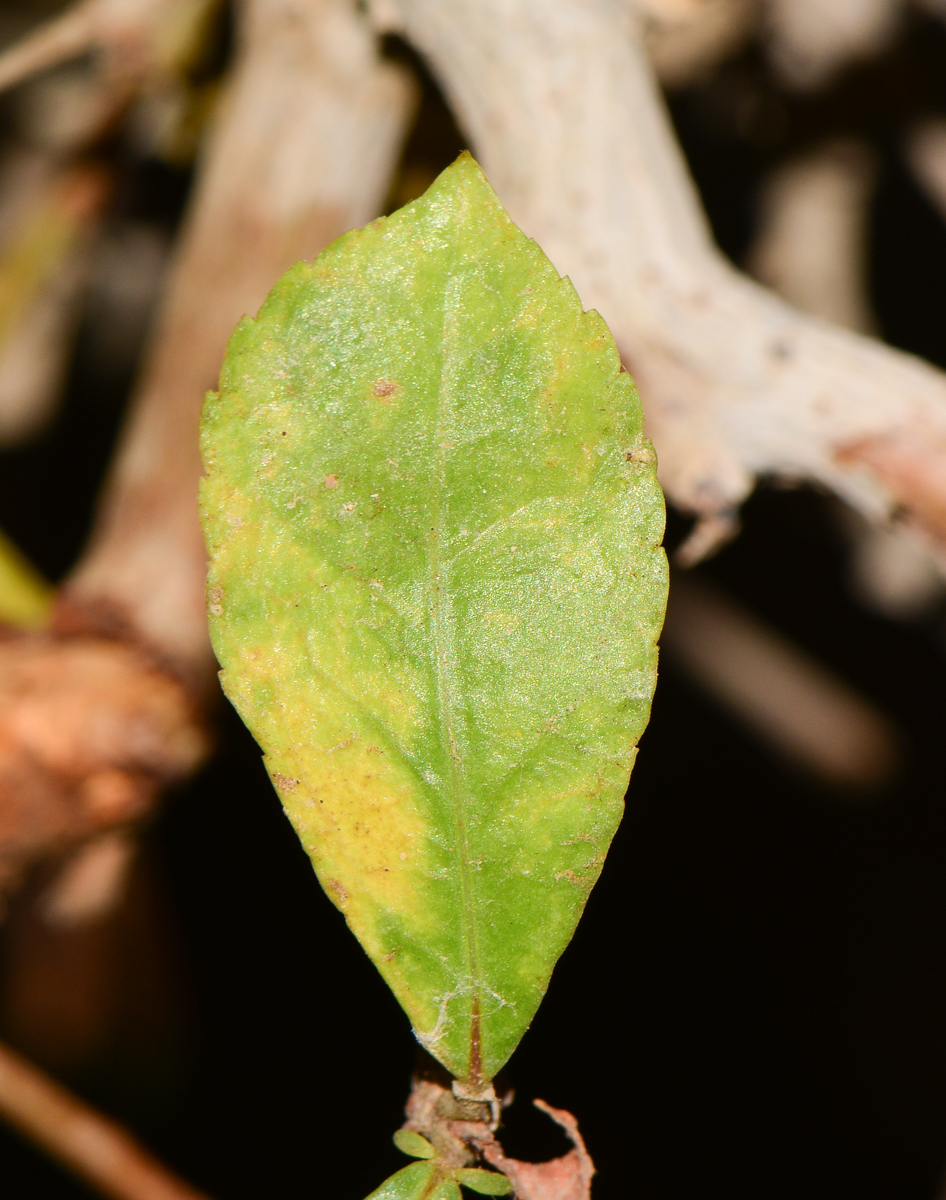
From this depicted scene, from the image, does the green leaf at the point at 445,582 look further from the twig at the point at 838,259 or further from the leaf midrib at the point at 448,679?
the twig at the point at 838,259

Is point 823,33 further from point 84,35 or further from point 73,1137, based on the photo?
point 73,1137

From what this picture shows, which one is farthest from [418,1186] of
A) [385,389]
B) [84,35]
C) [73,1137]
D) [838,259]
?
[838,259]

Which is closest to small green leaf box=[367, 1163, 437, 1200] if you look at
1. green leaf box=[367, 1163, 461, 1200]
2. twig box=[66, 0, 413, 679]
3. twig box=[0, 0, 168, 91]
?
green leaf box=[367, 1163, 461, 1200]

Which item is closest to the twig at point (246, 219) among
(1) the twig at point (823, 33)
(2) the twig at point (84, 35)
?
(2) the twig at point (84, 35)

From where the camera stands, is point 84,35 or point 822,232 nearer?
point 84,35

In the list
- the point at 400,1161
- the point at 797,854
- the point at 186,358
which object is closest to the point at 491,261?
the point at 186,358

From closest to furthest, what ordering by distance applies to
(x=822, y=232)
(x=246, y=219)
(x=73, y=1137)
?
1. (x=73, y=1137)
2. (x=246, y=219)
3. (x=822, y=232)

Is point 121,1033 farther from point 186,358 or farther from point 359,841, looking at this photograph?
point 359,841
